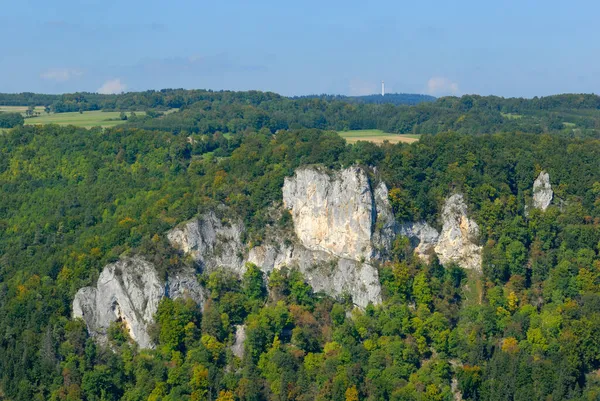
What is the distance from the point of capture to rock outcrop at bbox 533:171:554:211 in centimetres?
8225

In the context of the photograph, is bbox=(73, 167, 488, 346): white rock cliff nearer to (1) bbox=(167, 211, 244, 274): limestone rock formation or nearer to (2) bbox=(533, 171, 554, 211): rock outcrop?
(1) bbox=(167, 211, 244, 274): limestone rock formation

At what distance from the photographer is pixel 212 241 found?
79.8m

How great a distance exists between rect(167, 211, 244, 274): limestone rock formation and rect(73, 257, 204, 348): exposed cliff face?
3778mm

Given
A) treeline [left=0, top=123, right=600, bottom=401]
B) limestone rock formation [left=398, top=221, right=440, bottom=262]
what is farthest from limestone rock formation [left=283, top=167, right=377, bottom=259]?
limestone rock formation [left=398, top=221, right=440, bottom=262]

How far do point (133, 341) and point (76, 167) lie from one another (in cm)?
3071

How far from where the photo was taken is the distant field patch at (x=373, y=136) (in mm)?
101562

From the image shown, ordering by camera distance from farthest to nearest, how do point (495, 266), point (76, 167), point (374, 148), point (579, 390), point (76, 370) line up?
point (76, 167) < point (374, 148) < point (495, 266) < point (76, 370) < point (579, 390)

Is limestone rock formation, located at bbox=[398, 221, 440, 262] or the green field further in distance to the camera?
the green field

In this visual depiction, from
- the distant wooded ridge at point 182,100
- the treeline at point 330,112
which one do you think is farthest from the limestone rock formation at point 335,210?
the distant wooded ridge at point 182,100

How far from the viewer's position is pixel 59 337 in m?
74.5

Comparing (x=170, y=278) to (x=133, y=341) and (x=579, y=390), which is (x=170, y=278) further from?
(x=579, y=390)

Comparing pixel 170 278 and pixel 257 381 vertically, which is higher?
pixel 170 278

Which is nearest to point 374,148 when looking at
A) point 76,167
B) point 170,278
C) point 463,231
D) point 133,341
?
point 463,231

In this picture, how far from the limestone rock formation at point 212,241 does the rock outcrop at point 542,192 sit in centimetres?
2493
